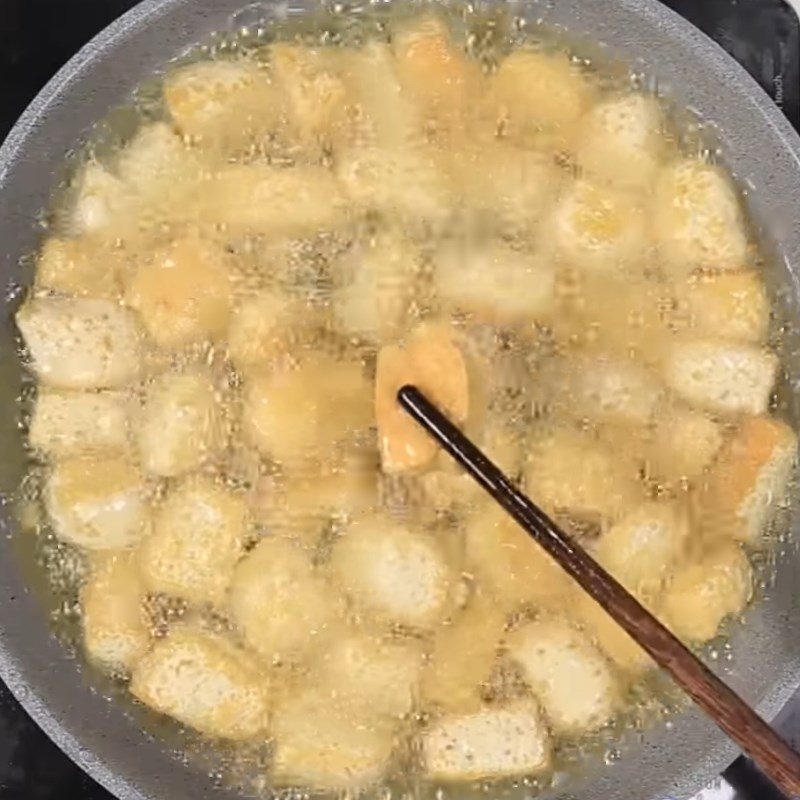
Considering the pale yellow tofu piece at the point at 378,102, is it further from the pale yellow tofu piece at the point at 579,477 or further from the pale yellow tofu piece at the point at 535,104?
the pale yellow tofu piece at the point at 579,477

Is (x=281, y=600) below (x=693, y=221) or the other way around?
below

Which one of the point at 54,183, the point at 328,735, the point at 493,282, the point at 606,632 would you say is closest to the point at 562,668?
the point at 606,632

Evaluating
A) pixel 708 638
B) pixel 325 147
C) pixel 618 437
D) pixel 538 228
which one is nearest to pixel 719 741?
pixel 708 638

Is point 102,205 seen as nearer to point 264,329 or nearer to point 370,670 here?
point 264,329

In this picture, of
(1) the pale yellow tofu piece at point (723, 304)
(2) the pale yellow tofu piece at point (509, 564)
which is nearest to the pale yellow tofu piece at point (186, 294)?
(2) the pale yellow tofu piece at point (509, 564)

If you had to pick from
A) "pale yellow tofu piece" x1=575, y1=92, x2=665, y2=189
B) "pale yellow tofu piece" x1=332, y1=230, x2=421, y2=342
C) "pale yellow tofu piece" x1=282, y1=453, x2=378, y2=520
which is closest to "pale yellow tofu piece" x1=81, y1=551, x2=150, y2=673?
"pale yellow tofu piece" x1=282, y1=453, x2=378, y2=520

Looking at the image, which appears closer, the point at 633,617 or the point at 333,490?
the point at 633,617

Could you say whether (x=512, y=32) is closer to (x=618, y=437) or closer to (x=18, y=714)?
(x=618, y=437)
